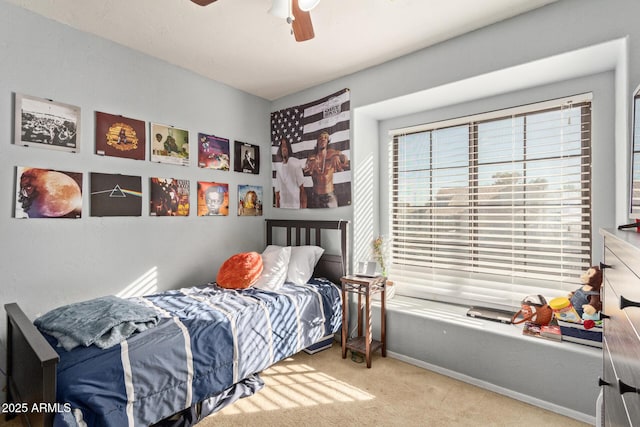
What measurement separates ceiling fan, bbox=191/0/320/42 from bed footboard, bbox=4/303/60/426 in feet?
6.10

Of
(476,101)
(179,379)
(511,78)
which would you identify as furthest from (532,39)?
(179,379)

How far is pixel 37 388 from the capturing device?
1.37 m

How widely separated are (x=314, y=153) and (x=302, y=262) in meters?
1.18

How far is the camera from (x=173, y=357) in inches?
69.2

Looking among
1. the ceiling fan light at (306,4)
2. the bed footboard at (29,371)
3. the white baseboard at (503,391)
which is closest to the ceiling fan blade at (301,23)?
the ceiling fan light at (306,4)

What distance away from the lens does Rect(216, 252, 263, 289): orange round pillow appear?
2748 mm

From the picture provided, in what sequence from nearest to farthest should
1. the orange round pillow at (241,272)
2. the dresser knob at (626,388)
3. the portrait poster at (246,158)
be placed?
the dresser knob at (626,388)
the orange round pillow at (241,272)
the portrait poster at (246,158)

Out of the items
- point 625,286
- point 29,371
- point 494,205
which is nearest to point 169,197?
point 29,371

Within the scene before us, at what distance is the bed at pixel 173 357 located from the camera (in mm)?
1406

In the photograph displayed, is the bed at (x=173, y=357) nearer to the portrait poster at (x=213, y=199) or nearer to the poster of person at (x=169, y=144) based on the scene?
the portrait poster at (x=213, y=199)

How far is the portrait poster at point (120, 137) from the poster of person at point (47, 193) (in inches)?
12.0

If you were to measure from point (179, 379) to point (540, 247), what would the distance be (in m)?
2.69

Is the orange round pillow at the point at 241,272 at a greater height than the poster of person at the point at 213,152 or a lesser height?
lesser

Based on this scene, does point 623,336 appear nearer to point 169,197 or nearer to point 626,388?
point 626,388
